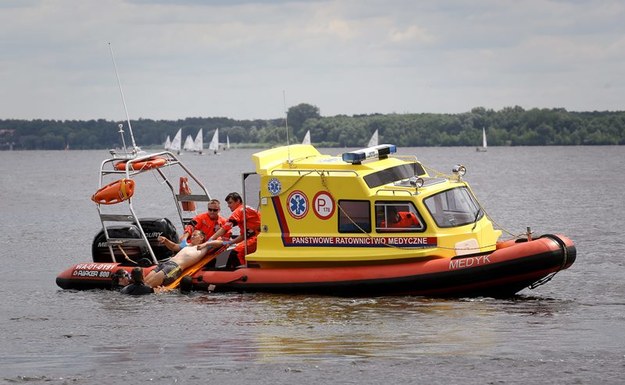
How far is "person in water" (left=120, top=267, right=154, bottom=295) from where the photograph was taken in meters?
20.2

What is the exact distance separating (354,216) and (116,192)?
4168 millimetres

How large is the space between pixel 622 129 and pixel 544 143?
35.5ft

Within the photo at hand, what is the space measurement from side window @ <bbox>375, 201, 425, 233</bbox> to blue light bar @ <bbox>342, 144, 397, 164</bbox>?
0.86 metres

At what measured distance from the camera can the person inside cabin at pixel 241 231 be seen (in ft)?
65.6

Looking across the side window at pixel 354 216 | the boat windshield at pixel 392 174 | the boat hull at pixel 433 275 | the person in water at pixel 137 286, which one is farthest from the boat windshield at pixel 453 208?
the person in water at pixel 137 286

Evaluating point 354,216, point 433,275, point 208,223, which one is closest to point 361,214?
point 354,216

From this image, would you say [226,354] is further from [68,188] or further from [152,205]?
[68,188]

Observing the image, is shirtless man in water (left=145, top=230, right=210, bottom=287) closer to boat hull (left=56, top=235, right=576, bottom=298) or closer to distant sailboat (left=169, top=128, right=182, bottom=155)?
boat hull (left=56, top=235, right=576, bottom=298)

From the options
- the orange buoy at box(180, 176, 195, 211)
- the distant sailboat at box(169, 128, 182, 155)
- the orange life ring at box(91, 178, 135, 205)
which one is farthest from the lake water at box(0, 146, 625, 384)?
the distant sailboat at box(169, 128, 182, 155)

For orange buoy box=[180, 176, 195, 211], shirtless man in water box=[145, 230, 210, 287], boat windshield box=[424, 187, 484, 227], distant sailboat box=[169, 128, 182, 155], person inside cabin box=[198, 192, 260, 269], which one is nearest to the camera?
boat windshield box=[424, 187, 484, 227]

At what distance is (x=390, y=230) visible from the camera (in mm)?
18688

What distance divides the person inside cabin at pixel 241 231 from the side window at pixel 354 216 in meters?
1.68

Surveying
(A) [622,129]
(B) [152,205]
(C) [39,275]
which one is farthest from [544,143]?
(C) [39,275]

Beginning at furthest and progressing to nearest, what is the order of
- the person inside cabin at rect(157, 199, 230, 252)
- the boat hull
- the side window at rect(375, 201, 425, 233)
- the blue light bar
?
the person inside cabin at rect(157, 199, 230, 252), the blue light bar, the side window at rect(375, 201, 425, 233), the boat hull
